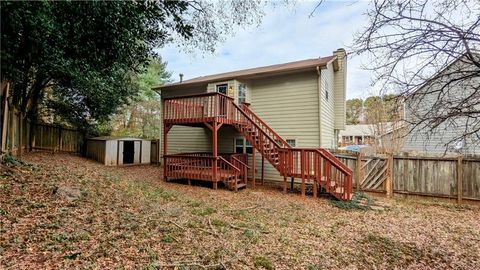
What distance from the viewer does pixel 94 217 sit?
14.8 feet

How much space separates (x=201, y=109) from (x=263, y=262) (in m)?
7.61

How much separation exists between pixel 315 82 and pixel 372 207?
5.55 meters

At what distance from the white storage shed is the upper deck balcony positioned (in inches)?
242

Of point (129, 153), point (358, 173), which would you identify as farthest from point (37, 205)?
point (129, 153)

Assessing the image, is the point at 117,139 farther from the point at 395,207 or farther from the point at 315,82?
the point at 395,207

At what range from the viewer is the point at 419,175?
8672 mm

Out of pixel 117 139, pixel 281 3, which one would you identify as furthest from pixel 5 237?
pixel 117 139

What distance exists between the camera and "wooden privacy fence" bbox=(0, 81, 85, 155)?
29.1 feet

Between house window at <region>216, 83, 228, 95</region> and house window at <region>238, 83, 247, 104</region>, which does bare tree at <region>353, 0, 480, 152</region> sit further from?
house window at <region>216, 83, 228, 95</region>

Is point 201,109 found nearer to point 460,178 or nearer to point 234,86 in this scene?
point 234,86

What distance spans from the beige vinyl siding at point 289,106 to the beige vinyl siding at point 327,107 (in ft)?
1.24

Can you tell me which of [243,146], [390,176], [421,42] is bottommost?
[390,176]

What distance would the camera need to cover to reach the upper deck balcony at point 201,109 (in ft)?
32.3

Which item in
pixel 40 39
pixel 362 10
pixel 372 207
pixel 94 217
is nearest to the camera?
pixel 362 10
